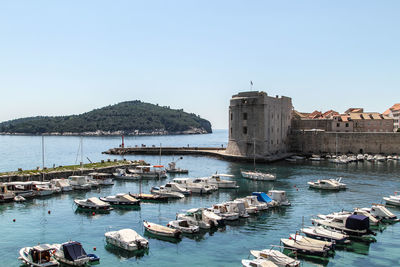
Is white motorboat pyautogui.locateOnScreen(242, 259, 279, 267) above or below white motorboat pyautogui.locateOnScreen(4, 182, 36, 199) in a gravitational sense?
below

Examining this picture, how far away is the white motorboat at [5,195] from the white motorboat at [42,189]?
299cm

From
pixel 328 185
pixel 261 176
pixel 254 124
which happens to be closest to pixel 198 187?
pixel 261 176

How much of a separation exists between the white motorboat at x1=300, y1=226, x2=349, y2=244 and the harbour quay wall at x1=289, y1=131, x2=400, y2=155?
64.7m

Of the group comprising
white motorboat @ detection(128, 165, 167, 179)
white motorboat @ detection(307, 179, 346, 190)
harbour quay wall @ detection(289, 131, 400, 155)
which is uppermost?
harbour quay wall @ detection(289, 131, 400, 155)

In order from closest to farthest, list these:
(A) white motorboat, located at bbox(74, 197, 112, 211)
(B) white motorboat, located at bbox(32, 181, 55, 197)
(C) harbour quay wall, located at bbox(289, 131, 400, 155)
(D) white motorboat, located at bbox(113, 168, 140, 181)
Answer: (A) white motorboat, located at bbox(74, 197, 112, 211), (B) white motorboat, located at bbox(32, 181, 55, 197), (D) white motorboat, located at bbox(113, 168, 140, 181), (C) harbour quay wall, located at bbox(289, 131, 400, 155)

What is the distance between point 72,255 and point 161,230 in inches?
291

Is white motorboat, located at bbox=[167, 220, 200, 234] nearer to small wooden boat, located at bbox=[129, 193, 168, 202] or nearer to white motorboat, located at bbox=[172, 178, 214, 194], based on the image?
small wooden boat, located at bbox=[129, 193, 168, 202]

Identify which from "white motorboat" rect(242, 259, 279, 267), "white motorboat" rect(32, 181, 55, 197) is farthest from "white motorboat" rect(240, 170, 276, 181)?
"white motorboat" rect(242, 259, 279, 267)

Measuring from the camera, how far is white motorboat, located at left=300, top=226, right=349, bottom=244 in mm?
27109

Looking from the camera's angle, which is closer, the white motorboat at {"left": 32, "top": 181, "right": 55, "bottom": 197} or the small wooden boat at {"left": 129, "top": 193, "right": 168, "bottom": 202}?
the small wooden boat at {"left": 129, "top": 193, "right": 168, "bottom": 202}

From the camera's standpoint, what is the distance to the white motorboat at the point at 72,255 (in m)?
23.1

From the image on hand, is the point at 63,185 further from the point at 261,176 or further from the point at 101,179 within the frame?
the point at 261,176

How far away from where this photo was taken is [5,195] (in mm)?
40312

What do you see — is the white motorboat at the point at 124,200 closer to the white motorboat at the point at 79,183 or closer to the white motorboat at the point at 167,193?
the white motorboat at the point at 167,193
